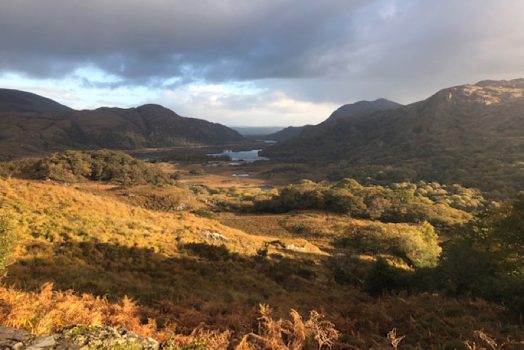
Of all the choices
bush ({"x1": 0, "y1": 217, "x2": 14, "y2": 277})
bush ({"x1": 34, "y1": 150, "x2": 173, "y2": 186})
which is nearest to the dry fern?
bush ({"x1": 0, "y1": 217, "x2": 14, "y2": 277})

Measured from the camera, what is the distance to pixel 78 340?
6.57m

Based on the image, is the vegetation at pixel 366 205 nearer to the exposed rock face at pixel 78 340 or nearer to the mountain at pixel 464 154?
the mountain at pixel 464 154

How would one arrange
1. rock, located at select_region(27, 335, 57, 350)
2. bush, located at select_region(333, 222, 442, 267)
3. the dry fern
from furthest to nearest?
bush, located at select_region(333, 222, 442, 267) < the dry fern < rock, located at select_region(27, 335, 57, 350)

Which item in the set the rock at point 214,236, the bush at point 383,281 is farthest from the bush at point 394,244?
the rock at point 214,236

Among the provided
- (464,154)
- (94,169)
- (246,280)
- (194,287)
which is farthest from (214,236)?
(464,154)

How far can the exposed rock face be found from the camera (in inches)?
240

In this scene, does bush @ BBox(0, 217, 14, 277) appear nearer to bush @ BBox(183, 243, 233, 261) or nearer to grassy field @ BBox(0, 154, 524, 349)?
grassy field @ BBox(0, 154, 524, 349)

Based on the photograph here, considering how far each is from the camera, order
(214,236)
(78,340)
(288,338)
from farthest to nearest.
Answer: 1. (214,236)
2. (288,338)
3. (78,340)

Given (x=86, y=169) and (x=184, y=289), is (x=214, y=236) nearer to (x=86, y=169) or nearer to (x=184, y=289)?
(x=184, y=289)

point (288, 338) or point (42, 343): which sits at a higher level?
point (42, 343)

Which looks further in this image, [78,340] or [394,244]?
[394,244]

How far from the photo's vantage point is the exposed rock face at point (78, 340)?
609cm

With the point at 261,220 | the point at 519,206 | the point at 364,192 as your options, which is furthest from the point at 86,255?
the point at 364,192

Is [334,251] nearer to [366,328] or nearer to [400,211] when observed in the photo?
[366,328]
